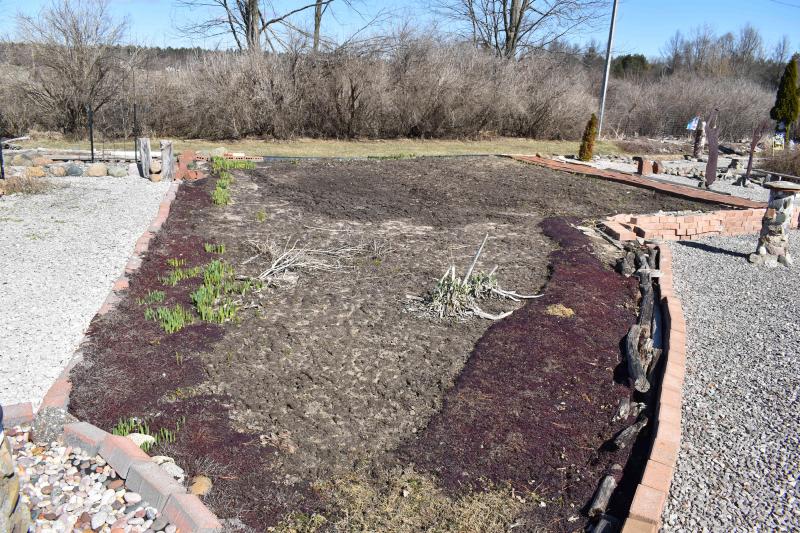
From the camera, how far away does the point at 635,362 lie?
4809 millimetres

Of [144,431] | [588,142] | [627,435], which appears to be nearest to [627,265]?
[627,435]

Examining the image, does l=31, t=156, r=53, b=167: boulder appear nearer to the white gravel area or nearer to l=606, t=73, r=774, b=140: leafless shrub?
the white gravel area

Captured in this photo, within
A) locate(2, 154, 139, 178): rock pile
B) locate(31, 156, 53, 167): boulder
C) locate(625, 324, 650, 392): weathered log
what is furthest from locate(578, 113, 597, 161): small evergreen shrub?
locate(31, 156, 53, 167): boulder

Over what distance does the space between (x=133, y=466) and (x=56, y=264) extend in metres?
4.24

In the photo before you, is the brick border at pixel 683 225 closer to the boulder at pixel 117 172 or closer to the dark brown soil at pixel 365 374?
the dark brown soil at pixel 365 374

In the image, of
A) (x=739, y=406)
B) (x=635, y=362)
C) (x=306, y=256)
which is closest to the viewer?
(x=739, y=406)

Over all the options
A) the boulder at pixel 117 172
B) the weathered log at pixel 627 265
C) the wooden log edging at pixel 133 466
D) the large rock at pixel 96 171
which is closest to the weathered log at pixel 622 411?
the wooden log edging at pixel 133 466

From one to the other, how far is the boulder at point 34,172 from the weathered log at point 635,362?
Result: 10398 mm

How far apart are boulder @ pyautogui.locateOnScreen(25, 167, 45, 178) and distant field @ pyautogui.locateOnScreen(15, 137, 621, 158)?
16.8 feet

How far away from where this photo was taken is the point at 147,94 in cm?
1950

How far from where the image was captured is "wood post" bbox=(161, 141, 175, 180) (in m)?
11.6

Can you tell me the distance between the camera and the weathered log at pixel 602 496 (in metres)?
3.26

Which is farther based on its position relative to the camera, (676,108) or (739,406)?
(676,108)

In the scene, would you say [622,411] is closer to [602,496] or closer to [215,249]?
[602,496]
